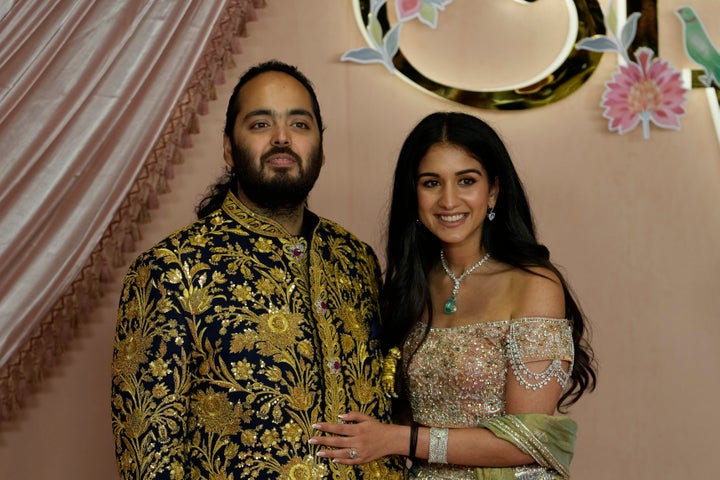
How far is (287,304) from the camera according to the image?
79.4 inches

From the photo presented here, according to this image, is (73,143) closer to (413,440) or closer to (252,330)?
(252,330)

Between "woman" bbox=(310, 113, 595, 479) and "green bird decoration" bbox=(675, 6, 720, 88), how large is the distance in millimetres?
1051

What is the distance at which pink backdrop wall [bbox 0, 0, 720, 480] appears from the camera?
301cm

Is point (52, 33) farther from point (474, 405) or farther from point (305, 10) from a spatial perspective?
point (474, 405)

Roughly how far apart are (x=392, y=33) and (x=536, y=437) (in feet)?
4.56

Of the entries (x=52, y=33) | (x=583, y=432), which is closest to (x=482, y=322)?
(x=583, y=432)

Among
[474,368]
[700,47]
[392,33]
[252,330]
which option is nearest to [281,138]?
[252,330]

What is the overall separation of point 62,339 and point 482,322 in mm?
1149

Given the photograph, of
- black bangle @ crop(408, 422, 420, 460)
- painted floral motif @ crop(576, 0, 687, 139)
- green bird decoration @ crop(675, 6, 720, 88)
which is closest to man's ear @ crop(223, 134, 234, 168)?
black bangle @ crop(408, 422, 420, 460)

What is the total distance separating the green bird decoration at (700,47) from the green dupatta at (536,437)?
137 cm

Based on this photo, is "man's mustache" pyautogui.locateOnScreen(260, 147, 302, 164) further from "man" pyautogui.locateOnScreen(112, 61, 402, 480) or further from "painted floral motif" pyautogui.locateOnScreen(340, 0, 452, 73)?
"painted floral motif" pyautogui.locateOnScreen(340, 0, 452, 73)

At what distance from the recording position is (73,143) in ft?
8.14

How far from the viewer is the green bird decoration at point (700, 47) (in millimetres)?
2984

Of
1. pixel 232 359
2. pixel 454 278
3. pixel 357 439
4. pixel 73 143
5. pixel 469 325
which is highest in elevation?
pixel 73 143
